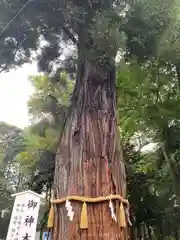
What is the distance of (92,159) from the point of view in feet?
7.00

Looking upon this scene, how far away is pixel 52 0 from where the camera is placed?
280 centimetres

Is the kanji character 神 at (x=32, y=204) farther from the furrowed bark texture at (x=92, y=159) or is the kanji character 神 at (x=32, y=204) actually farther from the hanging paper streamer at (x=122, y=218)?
the hanging paper streamer at (x=122, y=218)

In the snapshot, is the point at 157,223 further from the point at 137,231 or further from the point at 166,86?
the point at 166,86

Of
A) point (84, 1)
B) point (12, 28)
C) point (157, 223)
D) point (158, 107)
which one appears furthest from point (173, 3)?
point (157, 223)

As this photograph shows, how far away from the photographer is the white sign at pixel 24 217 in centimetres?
204

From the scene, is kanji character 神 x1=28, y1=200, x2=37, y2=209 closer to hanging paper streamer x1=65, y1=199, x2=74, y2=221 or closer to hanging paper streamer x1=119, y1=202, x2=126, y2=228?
hanging paper streamer x1=65, y1=199, x2=74, y2=221

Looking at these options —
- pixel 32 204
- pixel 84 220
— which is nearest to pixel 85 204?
pixel 84 220

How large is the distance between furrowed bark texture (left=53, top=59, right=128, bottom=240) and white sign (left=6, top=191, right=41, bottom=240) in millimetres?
212

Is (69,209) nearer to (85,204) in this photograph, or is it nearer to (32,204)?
(85,204)

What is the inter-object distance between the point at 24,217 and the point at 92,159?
2.02ft

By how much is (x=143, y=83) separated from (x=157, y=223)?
254 centimetres

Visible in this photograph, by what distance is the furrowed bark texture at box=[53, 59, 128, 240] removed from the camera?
1.87 m

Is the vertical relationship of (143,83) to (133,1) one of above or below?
above

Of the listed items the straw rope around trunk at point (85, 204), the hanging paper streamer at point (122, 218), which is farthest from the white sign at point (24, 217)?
the hanging paper streamer at point (122, 218)
